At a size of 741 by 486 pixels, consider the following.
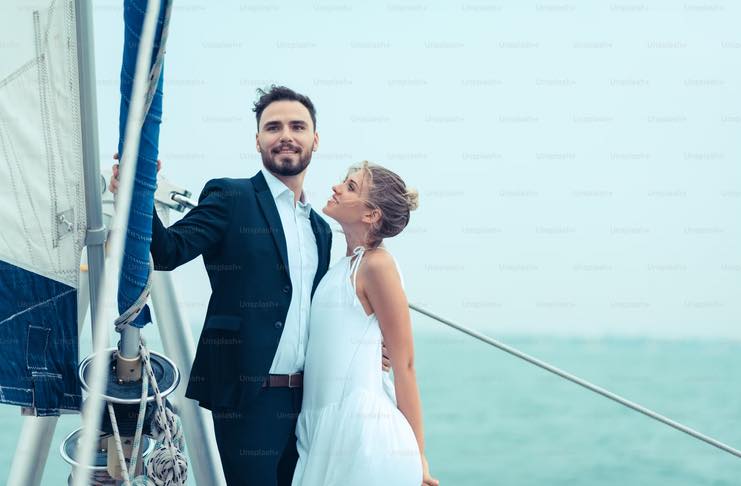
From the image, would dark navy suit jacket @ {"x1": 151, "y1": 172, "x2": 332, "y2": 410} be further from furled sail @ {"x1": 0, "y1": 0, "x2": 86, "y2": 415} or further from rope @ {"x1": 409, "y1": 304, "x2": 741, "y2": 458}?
rope @ {"x1": 409, "y1": 304, "x2": 741, "y2": 458}

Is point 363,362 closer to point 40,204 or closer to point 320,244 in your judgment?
point 320,244

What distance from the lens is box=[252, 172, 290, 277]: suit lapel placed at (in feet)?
6.63

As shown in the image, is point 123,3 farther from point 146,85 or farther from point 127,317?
point 127,317

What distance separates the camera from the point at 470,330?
7.73ft

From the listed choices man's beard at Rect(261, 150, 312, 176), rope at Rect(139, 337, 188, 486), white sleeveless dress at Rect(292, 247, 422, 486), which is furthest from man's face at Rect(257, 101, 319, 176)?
rope at Rect(139, 337, 188, 486)

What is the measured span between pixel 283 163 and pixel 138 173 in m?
0.55

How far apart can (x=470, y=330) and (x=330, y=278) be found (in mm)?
502

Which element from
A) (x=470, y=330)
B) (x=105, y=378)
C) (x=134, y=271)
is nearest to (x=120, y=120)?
(x=134, y=271)

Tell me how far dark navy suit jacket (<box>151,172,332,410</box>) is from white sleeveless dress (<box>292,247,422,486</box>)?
0.09 m

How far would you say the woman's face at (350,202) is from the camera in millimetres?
1967

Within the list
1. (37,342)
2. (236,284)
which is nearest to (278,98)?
(236,284)

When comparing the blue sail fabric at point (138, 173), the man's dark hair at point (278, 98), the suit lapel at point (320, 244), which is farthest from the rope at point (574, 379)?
the blue sail fabric at point (138, 173)

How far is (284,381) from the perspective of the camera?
199 cm

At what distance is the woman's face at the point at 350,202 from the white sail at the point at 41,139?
20.3 inches
